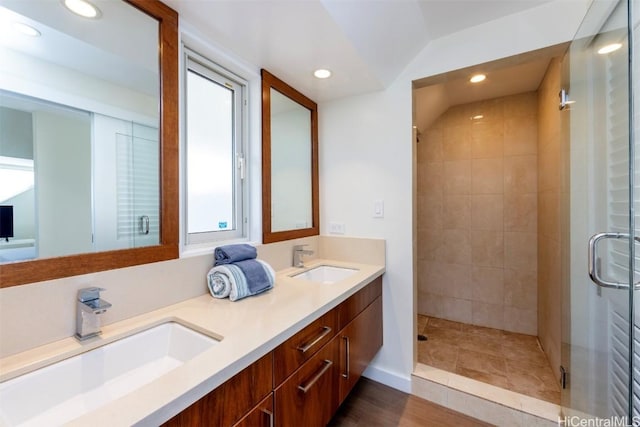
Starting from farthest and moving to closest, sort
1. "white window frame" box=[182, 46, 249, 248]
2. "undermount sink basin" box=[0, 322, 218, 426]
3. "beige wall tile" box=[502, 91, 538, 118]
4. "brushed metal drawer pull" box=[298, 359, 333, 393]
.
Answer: "beige wall tile" box=[502, 91, 538, 118]
"white window frame" box=[182, 46, 249, 248]
"brushed metal drawer pull" box=[298, 359, 333, 393]
"undermount sink basin" box=[0, 322, 218, 426]

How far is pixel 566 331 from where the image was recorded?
1.58 meters

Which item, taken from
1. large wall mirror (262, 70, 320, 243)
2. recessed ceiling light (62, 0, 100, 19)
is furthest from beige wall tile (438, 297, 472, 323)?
Result: recessed ceiling light (62, 0, 100, 19)

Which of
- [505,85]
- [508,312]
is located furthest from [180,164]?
[508,312]

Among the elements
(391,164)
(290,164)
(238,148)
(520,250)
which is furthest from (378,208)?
(520,250)

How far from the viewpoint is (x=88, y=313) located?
0.87m

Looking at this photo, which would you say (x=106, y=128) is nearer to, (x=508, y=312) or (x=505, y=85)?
(x=505, y=85)

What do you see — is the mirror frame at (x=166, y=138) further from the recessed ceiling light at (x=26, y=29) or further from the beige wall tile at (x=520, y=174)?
the beige wall tile at (x=520, y=174)

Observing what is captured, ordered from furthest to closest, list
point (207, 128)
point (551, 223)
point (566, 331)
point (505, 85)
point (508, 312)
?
point (508, 312)
point (505, 85)
point (551, 223)
point (566, 331)
point (207, 128)

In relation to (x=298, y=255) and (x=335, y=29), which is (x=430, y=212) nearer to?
(x=298, y=255)

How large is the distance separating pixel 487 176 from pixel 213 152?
8.16 ft

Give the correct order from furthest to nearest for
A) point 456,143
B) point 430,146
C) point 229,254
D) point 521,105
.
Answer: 1. point 430,146
2. point 456,143
3. point 521,105
4. point 229,254

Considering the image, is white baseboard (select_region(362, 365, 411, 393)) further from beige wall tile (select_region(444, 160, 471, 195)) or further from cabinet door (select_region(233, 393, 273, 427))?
beige wall tile (select_region(444, 160, 471, 195))

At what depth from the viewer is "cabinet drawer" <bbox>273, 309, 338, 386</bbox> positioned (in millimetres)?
955

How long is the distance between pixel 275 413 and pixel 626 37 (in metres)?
1.92
